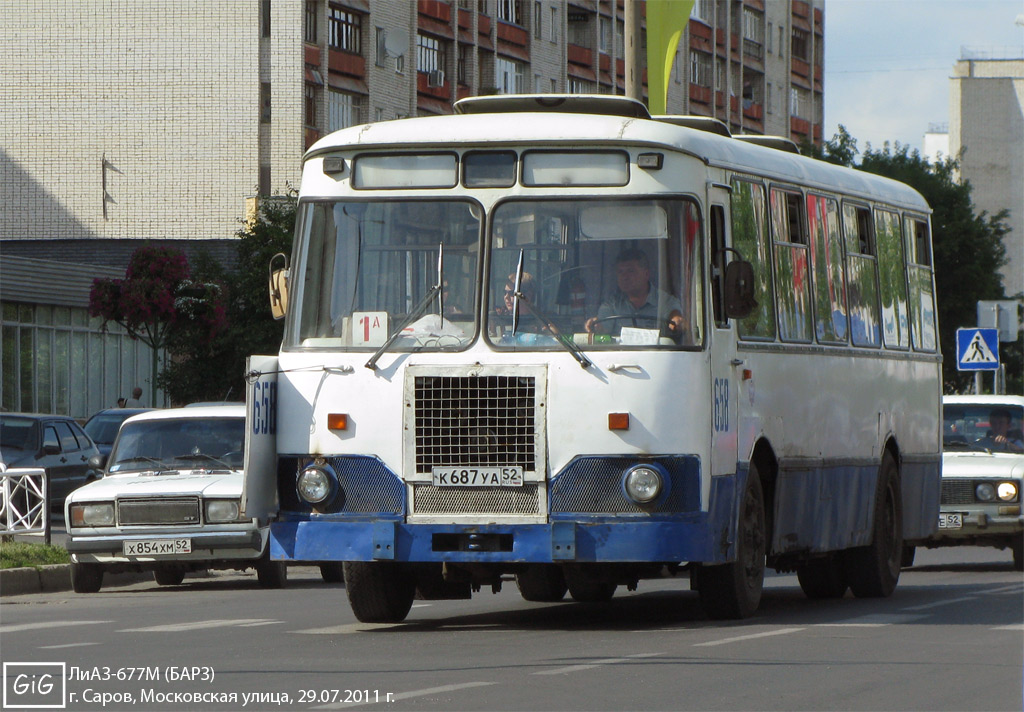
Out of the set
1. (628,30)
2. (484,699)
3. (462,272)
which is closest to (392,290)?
(462,272)

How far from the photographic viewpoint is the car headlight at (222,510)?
60.5 ft

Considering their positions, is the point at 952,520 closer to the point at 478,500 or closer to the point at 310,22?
the point at 478,500

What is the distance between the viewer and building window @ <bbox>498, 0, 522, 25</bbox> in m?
76.0

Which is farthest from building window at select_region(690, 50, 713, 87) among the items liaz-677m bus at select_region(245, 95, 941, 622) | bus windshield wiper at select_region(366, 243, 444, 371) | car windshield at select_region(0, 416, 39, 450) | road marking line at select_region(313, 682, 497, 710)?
road marking line at select_region(313, 682, 497, 710)

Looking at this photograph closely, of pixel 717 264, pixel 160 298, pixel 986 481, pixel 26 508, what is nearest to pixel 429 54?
pixel 160 298

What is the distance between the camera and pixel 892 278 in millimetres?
17938

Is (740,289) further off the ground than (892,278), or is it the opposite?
(892,278)

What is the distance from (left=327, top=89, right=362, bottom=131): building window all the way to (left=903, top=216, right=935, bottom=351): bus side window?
4493cm

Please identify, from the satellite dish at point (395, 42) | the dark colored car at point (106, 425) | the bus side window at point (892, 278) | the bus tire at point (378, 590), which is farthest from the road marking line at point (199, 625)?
the satellite dish at point (395, 42)

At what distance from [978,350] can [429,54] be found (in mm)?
39780

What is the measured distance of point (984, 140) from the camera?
126875mm

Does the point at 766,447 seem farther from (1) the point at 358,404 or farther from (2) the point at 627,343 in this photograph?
(1) the point at 358,404

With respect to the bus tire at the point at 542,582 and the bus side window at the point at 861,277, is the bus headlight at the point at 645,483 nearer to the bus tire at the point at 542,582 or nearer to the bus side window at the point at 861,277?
the bus tire at the point at 542,582

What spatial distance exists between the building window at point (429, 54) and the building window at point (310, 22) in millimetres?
6984
